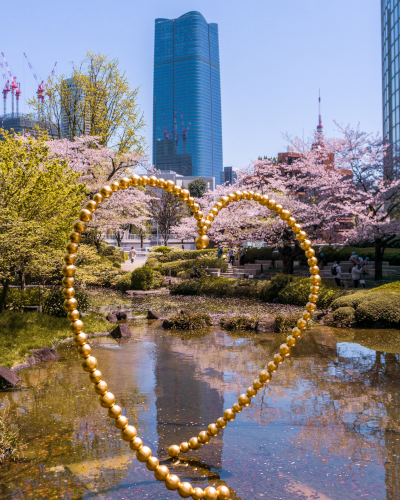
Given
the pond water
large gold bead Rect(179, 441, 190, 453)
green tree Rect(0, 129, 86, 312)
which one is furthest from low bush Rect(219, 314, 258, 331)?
large gold bead Rect(179, 441, 190, 453)

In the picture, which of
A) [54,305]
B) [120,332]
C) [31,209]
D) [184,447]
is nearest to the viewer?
[184,447]

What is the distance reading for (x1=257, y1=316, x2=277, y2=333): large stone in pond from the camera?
15.0 metres

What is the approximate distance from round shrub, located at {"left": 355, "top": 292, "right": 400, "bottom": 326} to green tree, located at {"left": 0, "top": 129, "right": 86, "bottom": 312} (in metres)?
11.2

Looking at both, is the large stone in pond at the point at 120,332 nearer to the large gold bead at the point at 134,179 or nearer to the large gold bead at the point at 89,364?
the large gold bead at the point at 89,364

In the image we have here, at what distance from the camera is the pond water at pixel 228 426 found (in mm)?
5266

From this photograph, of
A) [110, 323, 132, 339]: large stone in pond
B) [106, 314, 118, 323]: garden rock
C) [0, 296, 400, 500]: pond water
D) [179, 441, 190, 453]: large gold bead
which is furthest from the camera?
[106, 314, 118, 323]: garden rock

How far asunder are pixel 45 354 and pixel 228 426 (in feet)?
20.3

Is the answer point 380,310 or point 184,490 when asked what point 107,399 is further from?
point 380,310

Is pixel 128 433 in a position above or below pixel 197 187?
below

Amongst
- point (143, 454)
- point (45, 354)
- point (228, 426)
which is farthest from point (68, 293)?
point (45, 354)

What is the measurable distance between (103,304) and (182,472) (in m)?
17.1

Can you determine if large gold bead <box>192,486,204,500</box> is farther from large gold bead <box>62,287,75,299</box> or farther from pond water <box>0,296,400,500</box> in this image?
large gold bead <box>62,287,75,299</box>

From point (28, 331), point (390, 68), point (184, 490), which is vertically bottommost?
point (28, 331)

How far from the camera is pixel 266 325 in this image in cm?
1514
